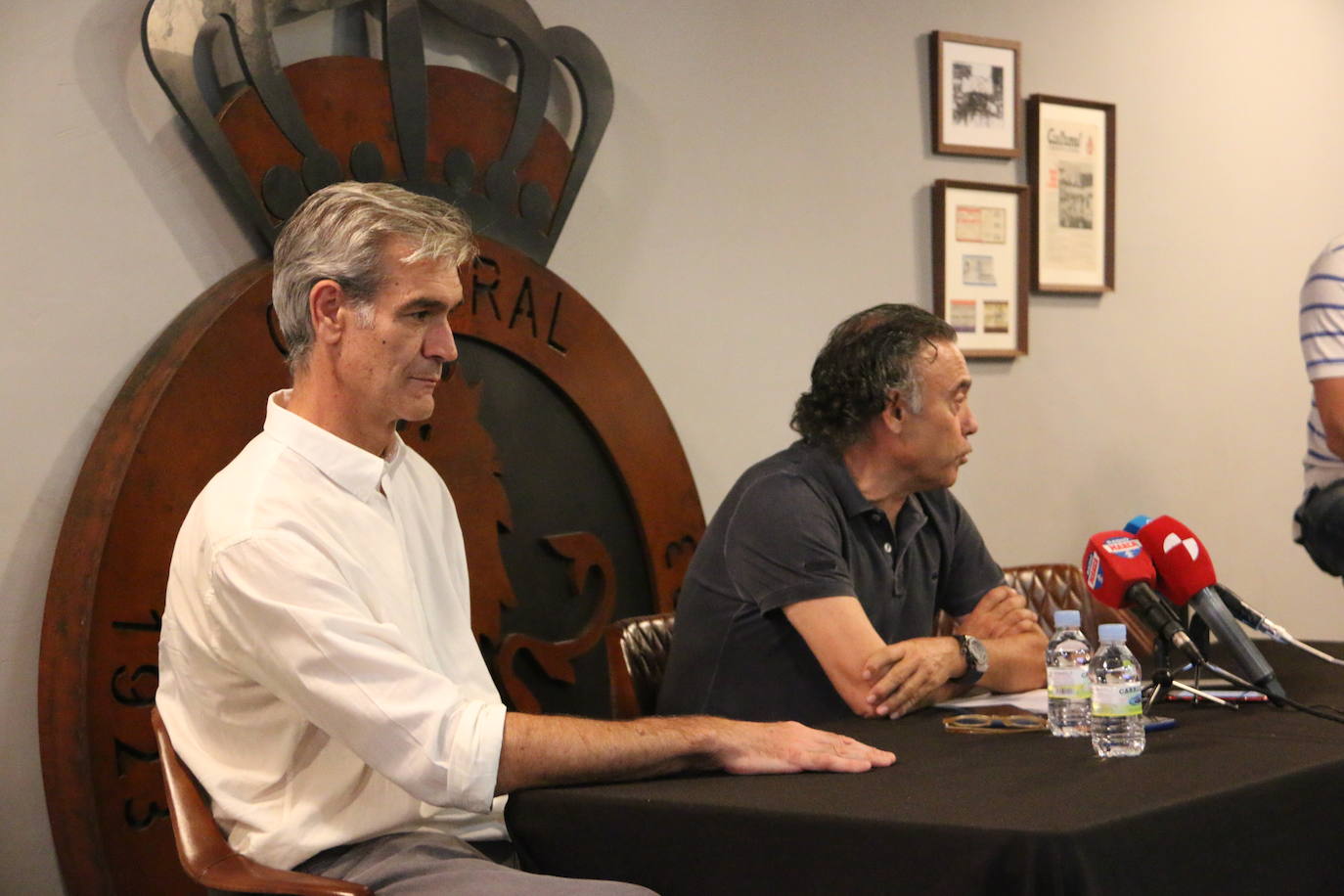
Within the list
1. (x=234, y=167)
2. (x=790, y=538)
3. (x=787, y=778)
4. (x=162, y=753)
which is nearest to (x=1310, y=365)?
(x=790, y=538)

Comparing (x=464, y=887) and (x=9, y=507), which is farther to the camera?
(x=9, y=507)

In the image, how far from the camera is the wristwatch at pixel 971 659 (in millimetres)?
2336

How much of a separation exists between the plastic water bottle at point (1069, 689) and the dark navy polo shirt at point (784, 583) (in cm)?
44

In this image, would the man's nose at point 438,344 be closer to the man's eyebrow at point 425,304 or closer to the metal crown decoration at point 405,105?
the man's eyebrow at point 425,304

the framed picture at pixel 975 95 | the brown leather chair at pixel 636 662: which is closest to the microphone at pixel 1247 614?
the brown leather chair at pixel 636 662

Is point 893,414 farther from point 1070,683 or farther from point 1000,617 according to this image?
point 1070,683

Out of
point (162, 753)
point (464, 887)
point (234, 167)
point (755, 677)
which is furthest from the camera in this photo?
point (234, 167)

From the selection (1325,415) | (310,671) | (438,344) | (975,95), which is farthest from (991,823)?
(975,95)

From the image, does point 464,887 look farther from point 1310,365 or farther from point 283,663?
point 1310,365

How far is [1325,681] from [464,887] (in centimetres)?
144

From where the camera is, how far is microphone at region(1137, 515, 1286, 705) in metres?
2.05

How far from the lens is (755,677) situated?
8.29ft

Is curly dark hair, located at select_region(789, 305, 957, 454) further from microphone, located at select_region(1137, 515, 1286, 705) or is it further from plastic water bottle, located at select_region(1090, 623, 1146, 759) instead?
plastic water bottle, located at select_region(1090, 623, 1146, 759)

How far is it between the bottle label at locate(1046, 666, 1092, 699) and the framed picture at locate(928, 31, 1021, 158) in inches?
95.2
